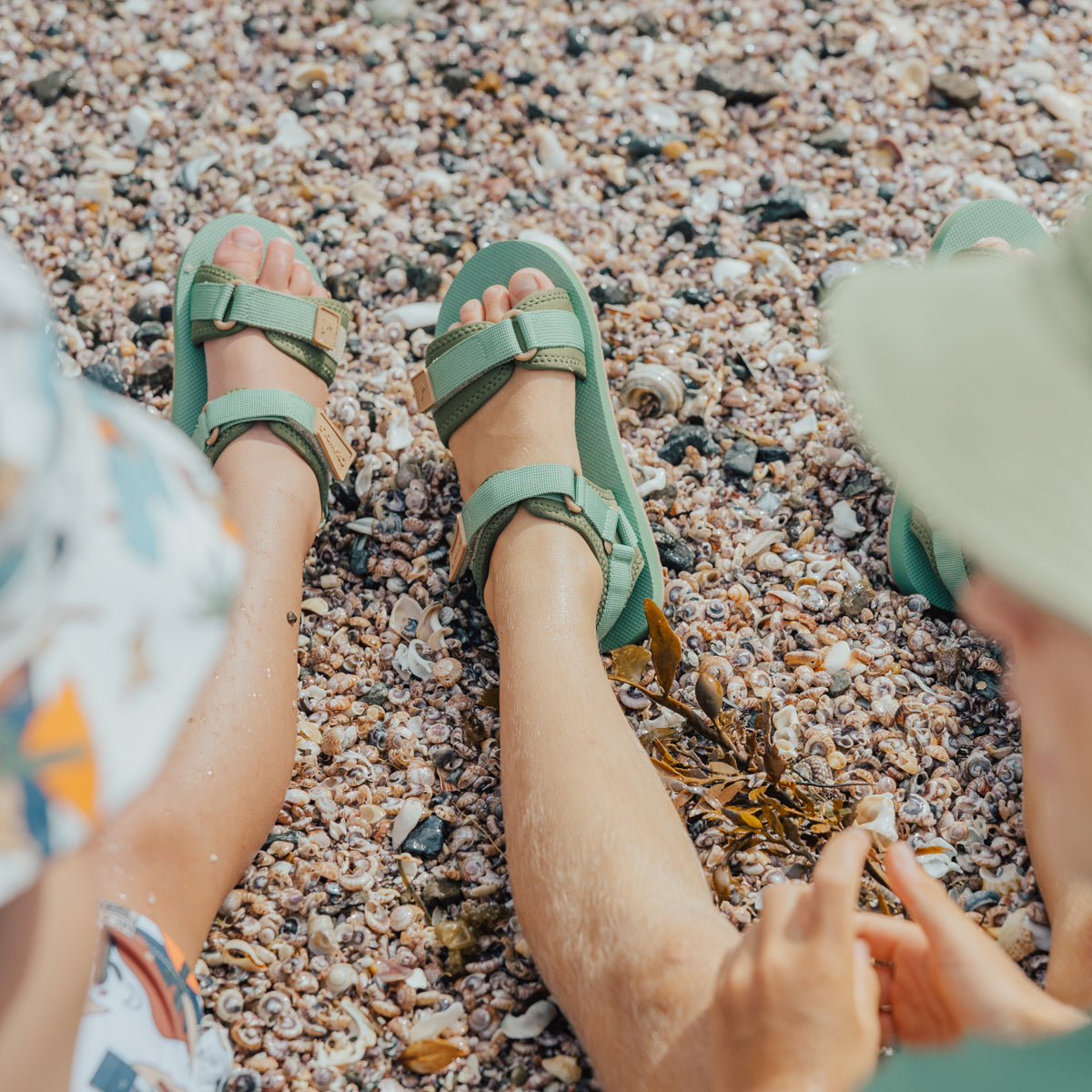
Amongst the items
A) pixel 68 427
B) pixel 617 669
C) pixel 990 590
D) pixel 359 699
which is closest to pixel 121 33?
pixel 359 699

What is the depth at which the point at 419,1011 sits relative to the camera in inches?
48.8

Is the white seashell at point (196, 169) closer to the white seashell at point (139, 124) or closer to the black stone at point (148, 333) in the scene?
the white seashell at point (139, 124)

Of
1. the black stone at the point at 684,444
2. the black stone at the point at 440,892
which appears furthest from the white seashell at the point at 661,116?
the black stone at the point at 440,892

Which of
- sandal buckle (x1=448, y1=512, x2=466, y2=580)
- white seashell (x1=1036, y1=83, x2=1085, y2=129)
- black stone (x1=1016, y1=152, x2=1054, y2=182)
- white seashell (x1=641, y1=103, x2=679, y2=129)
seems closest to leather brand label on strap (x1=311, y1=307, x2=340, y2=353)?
sandal buckle (x1=448, y1=512, x2=466, y2=580)

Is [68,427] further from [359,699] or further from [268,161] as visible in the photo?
[268,161]

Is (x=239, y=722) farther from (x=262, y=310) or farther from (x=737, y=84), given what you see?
(x=737, y=84)

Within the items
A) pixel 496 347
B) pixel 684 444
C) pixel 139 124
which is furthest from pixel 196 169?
pixel 684 444

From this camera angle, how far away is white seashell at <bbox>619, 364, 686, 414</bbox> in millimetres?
1731

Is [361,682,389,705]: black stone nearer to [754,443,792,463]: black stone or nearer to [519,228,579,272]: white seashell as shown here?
[754,443,792,463]: black stone

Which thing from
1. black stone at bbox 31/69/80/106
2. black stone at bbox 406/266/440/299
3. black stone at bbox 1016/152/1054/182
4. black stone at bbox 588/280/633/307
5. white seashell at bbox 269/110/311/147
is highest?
black stone at bbox 31/69/80/106

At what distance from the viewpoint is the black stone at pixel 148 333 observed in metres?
1.84

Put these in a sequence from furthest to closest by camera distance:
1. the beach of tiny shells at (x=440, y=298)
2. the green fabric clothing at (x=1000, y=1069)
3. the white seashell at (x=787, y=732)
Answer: the white seashell at (x=787, y=732) < the beach of tiny shells at (x=440, y=298) < the green fabric clothing at (x=1000, y=1069)

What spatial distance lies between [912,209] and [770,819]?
4.39ft

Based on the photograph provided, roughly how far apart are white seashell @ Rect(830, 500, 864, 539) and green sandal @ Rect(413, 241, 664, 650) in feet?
1.09
